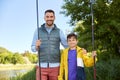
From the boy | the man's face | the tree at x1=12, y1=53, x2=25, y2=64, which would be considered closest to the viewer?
the boy

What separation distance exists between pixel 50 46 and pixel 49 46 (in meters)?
0.02

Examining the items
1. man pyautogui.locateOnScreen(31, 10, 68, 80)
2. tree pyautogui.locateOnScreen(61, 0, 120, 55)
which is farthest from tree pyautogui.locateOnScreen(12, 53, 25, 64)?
man pyautogui.locateOnScreen(31, 10, 68, 80)

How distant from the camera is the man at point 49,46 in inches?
233

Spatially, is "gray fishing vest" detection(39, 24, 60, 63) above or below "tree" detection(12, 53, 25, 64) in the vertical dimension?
below

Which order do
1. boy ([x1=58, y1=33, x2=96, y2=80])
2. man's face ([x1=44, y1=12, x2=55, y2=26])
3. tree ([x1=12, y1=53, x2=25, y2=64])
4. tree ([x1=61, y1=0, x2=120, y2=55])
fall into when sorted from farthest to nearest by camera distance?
tree ([x1=12, y1=53, x2=25, y2=64]) < tree ([x1=61, y1=0, x2=120, y2=55]) < man's face ([x1=44, y1=12, x2=55, y2=26]) < boy ([x1=58, y1=33, x2=96, y2=80])

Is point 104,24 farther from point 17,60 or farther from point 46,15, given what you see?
point 17,60

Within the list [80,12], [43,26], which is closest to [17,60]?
[80,12]

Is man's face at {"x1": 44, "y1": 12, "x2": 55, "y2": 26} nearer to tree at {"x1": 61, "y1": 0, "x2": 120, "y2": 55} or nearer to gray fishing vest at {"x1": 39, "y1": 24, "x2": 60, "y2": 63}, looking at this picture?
gray fishing vest at {"x1": 39, "y1": 24, "x2": 60, "y2": 63}

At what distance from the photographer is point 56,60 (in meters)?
5.93

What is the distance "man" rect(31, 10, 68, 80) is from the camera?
591 centimetres

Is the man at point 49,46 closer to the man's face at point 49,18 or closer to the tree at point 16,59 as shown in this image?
the man's face at point 49,18

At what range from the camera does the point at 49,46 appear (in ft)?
19.4

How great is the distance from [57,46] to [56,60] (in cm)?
22

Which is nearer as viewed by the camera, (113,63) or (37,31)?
(37,31)
